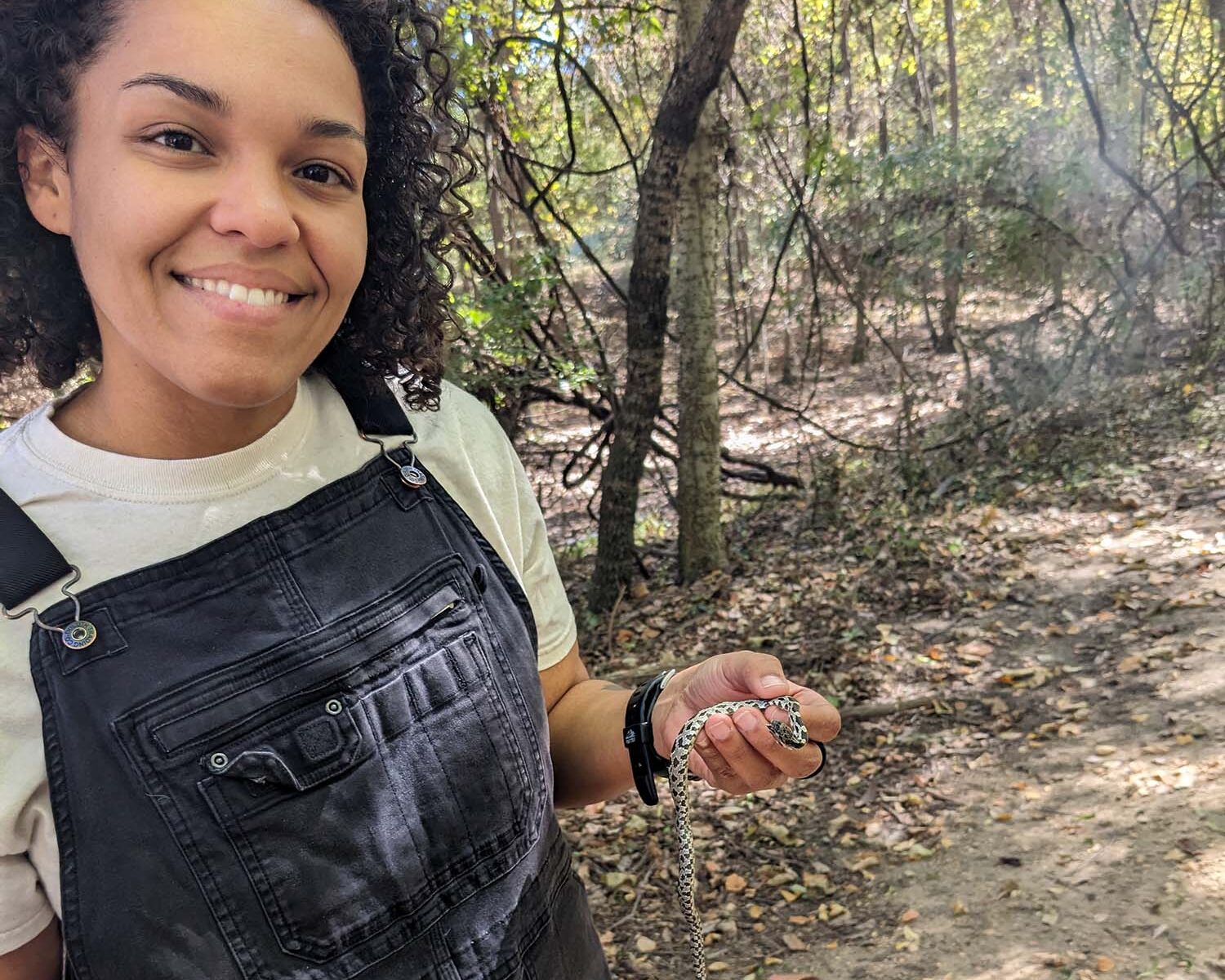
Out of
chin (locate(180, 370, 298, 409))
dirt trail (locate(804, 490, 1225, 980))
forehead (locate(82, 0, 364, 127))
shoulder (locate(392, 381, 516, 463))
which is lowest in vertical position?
dirt trail (locate(804, 490, 1225, 980))

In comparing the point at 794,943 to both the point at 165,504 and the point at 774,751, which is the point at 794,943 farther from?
the point at 165,504

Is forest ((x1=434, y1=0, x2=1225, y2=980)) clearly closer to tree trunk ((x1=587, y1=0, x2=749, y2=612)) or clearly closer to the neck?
tree trunk ((x1=587, y1=0, x2=749, y2=612))

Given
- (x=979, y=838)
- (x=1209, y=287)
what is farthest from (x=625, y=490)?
(x=1209, y=287)

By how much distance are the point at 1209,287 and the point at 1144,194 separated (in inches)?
67.9

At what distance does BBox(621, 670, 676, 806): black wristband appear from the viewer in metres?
1.44

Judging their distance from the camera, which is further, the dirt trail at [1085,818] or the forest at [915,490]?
the forest at [915,490]

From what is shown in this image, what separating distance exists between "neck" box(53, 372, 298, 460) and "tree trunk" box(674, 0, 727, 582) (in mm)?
4841

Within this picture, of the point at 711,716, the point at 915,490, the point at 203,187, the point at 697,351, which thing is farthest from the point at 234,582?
the point at 915,490

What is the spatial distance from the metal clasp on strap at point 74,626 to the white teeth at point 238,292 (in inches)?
13.5

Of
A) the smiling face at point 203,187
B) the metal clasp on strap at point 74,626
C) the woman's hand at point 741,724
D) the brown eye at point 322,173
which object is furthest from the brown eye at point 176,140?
the woman's hand at point 741,724

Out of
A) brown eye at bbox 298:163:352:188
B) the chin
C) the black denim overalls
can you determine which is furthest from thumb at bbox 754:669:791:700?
brown eye at bbox 298:163:352:188

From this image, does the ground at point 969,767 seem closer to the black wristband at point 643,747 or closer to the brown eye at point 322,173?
the black wristband at point 643,747

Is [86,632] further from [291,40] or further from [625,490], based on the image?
[625,490]

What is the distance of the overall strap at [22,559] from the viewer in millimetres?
998
